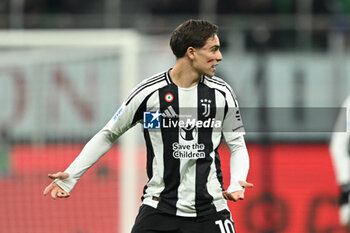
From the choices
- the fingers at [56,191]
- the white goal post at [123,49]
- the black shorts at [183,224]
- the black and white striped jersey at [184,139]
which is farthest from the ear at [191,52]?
the white goal post at [123,49]

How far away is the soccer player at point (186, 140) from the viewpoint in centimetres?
456

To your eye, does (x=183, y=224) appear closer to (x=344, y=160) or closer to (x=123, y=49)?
(x=123, y=49)

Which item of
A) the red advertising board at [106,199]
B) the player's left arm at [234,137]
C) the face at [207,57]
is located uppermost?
the face at [207,57]

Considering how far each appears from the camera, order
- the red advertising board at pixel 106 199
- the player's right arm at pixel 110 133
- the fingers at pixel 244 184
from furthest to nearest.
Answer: the red advertising board at pixel 106 199 → the player's right arm at pixel 110 133 → the fingers at pixel 244 184

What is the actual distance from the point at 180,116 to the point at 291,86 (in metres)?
6.69

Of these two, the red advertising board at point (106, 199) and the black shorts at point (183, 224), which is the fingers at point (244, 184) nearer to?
the black shorts at point (183, 224)

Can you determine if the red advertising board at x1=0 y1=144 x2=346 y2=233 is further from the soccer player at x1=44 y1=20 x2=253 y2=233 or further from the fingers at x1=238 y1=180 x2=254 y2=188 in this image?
the fingers at x1=238 y1=180 x2=254 y2=188

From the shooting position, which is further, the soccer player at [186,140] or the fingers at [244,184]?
the soccer player at [186,140]

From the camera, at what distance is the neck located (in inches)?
184

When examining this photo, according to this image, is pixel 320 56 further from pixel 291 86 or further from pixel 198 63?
Result: pixel 198 63

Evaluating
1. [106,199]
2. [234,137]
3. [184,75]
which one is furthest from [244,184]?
[106,199]

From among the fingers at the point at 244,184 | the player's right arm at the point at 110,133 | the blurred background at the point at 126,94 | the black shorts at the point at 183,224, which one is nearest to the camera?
the fingers at the point at 244,184

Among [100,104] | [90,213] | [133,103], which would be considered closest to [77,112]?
[100,104]

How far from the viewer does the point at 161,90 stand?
466 cm
